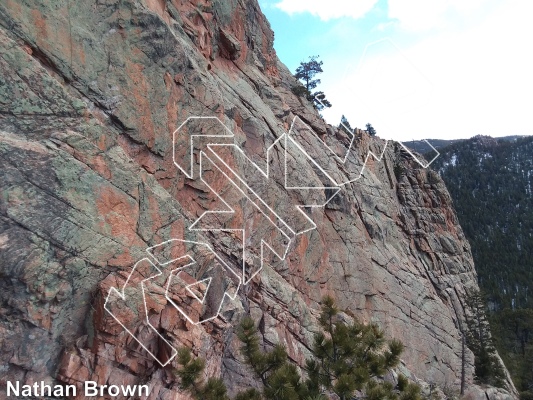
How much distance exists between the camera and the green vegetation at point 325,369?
23.2 ft

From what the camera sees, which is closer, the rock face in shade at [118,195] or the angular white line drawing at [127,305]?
the rock face in shade at [118,195]

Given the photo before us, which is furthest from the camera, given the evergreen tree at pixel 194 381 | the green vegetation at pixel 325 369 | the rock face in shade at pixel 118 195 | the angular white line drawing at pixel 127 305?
the angular white line drawing at pixel 127 305

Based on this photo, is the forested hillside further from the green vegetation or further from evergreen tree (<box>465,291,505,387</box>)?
the green vegetation

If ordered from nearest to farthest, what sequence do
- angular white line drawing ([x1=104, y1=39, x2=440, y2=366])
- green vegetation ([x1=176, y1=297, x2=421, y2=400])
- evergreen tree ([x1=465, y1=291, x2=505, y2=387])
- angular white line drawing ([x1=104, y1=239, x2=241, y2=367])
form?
green vegetation ([x1=176, y1=297, x2=421, y2=400]) < angular white line drawing ([x1=104, y1=239, x2=241, y2=367]) < angular white line drawing ([x1=104, y1=39, x2=440, y2=366]) < evergreen tree ([x1=465, y1=291, x2=505, y2=387])

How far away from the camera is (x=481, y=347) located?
87.0ft

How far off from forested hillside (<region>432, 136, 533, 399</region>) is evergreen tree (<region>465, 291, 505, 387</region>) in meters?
6.76

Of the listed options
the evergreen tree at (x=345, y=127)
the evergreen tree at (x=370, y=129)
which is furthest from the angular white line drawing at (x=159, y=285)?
the evergreen tree at (x=370, y=129)

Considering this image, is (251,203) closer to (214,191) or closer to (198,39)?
(214,191)

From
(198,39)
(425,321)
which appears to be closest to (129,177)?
(198,39)

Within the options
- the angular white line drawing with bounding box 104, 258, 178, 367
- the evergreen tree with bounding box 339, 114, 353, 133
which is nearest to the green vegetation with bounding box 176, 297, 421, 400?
the angular white line drawing with bounding box 104, 258, 178, 367

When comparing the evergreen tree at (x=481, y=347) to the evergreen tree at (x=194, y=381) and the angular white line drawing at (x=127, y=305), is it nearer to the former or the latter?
the angular white line drawing at (x=127, y=305)

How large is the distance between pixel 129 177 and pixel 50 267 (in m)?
2.71

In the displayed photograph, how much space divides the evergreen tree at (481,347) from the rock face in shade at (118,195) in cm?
1042

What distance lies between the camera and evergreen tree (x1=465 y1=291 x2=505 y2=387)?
2539 centimetres
